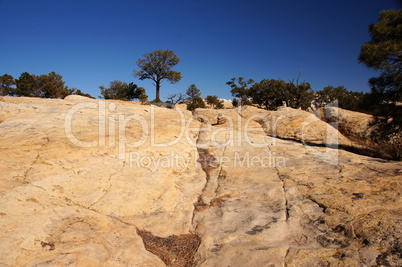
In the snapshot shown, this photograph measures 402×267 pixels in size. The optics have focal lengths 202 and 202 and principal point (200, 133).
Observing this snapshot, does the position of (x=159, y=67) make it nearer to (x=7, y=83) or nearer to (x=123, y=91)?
(x=123, y=91)

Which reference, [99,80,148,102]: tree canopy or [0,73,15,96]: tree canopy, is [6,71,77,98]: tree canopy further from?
[99,80,148,102]: tree canopy

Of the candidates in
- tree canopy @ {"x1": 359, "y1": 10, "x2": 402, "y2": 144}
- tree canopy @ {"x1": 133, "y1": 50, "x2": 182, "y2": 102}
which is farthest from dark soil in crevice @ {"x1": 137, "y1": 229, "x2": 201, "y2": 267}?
tree canopy @ {"x1": 133, "y1": 50, "x2": 182, "y2": 102}

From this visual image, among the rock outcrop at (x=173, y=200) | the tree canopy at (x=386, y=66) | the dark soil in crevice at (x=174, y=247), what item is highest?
the tree canopy at (x=386, y=66)

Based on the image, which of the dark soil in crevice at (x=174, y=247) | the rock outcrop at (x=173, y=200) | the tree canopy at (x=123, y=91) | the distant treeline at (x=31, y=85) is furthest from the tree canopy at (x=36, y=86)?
the dark soil in crevice at (x=174, y=247)

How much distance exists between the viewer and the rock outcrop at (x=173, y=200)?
120 inches

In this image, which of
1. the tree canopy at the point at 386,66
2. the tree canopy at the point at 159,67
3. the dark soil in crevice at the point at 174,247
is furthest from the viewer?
the tree canopy at the point at 159,67

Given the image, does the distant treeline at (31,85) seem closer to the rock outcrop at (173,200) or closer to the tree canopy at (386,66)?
the rock outcrop at (173,200)

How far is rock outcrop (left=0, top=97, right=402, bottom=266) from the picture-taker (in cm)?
305

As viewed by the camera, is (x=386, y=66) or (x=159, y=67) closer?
(x=386, y=66)

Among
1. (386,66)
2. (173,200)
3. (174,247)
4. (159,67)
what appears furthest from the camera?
(159,67)

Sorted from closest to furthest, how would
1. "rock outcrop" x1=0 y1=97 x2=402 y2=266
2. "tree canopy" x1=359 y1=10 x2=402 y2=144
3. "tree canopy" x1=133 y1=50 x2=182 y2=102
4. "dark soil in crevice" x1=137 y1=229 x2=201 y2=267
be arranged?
1. "rock outcrop" x1=0 y1=97 x2=402 y2=266
2. "dark soil in crevice" x1=137 y1=229 x2=201 y2=267
3. "tree canopy" x1=359 y1=10 x2=402 y2=144
4. "tree canopy" x1=133 y1=50 x2=182 y2=102

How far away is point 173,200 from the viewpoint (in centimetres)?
513

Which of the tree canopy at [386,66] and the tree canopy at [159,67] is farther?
the tree canopy at [159,67]

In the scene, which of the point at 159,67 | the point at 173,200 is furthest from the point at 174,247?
the point at 159,67
